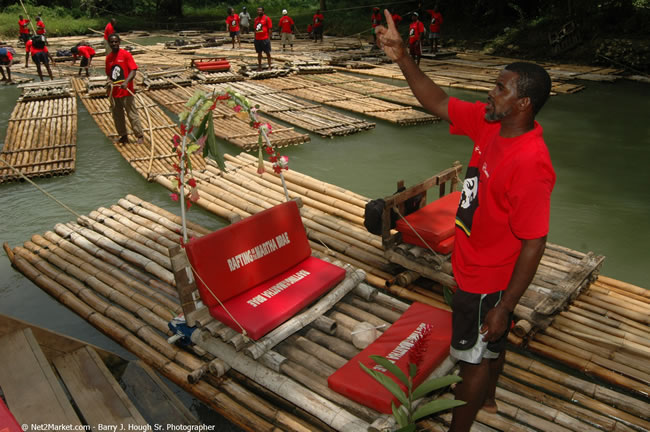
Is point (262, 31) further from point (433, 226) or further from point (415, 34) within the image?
point (433, 226)

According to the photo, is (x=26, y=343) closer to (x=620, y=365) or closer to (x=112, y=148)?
(x=620, y=365)

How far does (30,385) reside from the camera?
3.02 metres

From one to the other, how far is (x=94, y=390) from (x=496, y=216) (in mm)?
2732

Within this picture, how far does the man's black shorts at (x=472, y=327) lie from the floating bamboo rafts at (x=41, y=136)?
5693 mm

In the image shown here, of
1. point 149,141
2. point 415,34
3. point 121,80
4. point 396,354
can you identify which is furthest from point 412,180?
Result: point 415,34

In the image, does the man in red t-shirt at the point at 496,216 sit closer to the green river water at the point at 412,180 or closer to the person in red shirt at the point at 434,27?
the green river water at the point at 412,180

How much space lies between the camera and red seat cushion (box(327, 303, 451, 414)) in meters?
3.02

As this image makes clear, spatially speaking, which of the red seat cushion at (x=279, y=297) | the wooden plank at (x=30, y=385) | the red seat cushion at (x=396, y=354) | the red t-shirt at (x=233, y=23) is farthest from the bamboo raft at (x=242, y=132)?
the red t-shirt at (x=233, y=23)

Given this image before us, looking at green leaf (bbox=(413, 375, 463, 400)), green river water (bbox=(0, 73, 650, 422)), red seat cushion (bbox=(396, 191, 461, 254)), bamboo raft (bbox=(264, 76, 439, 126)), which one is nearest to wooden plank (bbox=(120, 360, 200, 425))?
green river water (bbox=(0, 73, 650, 422))

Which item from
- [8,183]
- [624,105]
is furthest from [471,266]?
[624,105]

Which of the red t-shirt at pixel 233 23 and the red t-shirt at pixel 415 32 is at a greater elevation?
the red t-shirt at pixel 233 23

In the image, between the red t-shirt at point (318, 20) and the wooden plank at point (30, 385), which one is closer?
the wooden plank at point (30, 385)

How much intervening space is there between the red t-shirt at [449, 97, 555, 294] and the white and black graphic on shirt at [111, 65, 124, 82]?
6591 millimetres

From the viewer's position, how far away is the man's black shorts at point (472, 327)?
253cm
